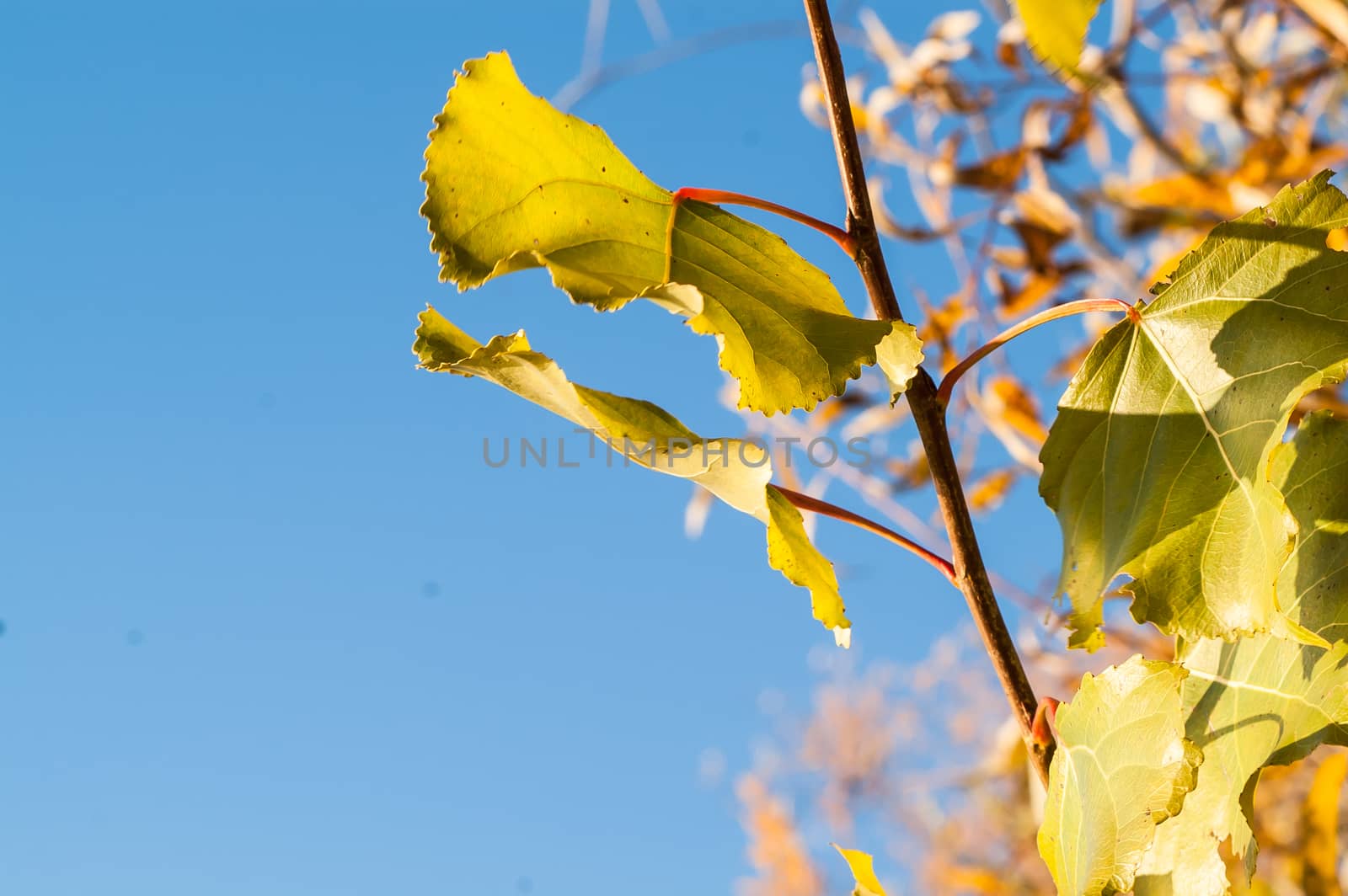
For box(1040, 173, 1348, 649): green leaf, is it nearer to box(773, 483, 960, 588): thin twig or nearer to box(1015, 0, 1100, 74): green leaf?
box(773, 483, 960, 588): thin twig

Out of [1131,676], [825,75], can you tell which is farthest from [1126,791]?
[825,75]

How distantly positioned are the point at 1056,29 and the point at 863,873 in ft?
1.61

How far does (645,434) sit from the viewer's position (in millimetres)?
509

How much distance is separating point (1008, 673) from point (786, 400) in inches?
7.4

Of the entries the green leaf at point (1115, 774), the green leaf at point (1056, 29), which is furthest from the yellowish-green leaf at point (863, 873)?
the green leaf at point (1056, 29)

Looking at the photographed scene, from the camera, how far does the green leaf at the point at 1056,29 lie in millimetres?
300

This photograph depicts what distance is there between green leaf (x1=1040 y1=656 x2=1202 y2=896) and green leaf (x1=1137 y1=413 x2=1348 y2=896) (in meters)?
0.07

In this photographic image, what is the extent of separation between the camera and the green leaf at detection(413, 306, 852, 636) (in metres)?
0.49

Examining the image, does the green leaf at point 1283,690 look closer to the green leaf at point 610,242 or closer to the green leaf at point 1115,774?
the green leaf at point 1115,774

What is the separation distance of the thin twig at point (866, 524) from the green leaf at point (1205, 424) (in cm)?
6

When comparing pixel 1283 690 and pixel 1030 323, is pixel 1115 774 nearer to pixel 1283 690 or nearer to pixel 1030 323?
pixel 1283 690

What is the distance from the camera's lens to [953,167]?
1747 millimetres

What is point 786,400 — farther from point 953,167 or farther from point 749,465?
point 953,167

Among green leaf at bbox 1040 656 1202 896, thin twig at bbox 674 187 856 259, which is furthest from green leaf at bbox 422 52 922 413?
green leaf at bbox 1040 656 1202 896
